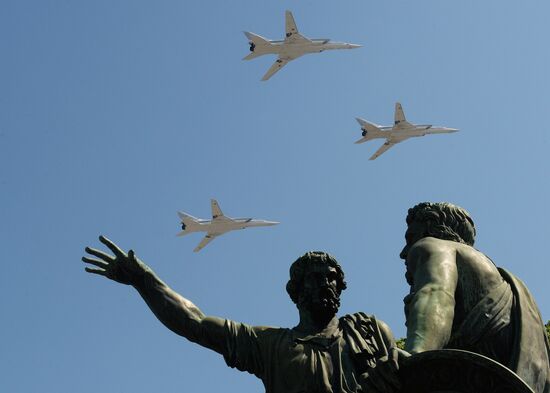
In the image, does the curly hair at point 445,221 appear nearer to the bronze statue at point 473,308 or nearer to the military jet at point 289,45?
the bronze statue at point 473,308

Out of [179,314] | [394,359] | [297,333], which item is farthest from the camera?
[179,314]

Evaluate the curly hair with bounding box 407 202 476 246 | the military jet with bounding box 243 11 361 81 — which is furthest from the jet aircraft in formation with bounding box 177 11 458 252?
the curly hair with bounding box 407 202 476 246

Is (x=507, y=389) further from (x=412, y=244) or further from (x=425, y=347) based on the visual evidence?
(x=412, y=244)

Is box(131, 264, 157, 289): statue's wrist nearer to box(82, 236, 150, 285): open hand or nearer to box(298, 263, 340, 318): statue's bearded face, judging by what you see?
box(82, 236, 150, 285): open hand

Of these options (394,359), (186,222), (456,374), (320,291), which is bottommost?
(456,374)

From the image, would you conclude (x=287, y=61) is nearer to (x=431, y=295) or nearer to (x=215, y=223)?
(x=215, y=223)

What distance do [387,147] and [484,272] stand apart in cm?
9211

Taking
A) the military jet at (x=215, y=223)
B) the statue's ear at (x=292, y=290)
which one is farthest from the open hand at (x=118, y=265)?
the military jet at (x=215, y=223)

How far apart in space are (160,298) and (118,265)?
0.41 metres

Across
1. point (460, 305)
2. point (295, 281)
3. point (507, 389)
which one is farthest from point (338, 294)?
point (507, 389)

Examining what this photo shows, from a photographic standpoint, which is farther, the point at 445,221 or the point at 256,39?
the point at 256,39

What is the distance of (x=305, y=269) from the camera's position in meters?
8.25

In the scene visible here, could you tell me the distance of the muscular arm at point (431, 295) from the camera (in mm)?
7355

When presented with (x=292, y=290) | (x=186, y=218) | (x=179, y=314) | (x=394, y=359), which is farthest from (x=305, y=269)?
(x=186, y=218)
